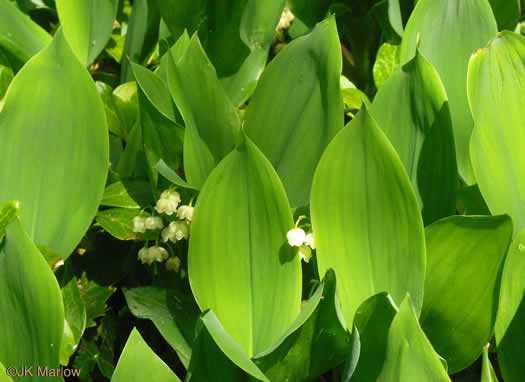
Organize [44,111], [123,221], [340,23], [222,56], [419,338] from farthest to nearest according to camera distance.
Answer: [340,23], [222,56], [123,221], [44,111], [419,338]

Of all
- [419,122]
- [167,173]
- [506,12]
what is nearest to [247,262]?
[167,173]

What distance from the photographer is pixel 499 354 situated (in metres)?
0.68

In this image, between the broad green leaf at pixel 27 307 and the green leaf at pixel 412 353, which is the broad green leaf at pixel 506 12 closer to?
the green leaf at pixel 412 353

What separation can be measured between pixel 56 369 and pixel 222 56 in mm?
576

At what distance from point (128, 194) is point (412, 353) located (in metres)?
0.48

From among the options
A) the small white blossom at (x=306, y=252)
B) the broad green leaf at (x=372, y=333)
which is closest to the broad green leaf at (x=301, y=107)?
the small white blossom at (x=306, y=252)

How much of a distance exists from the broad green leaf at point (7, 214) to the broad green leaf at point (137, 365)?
0.60 feet

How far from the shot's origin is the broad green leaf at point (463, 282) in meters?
0.62

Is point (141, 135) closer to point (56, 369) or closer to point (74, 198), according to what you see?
point (74, 198)

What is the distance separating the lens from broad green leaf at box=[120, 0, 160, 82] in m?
1.07

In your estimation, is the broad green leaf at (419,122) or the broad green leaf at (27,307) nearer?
the broad green leaf at (27,307)

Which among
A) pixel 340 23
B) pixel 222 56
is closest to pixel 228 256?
pixel 222 56

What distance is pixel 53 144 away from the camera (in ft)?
2.42

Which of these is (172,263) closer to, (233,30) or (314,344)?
(314,344)
